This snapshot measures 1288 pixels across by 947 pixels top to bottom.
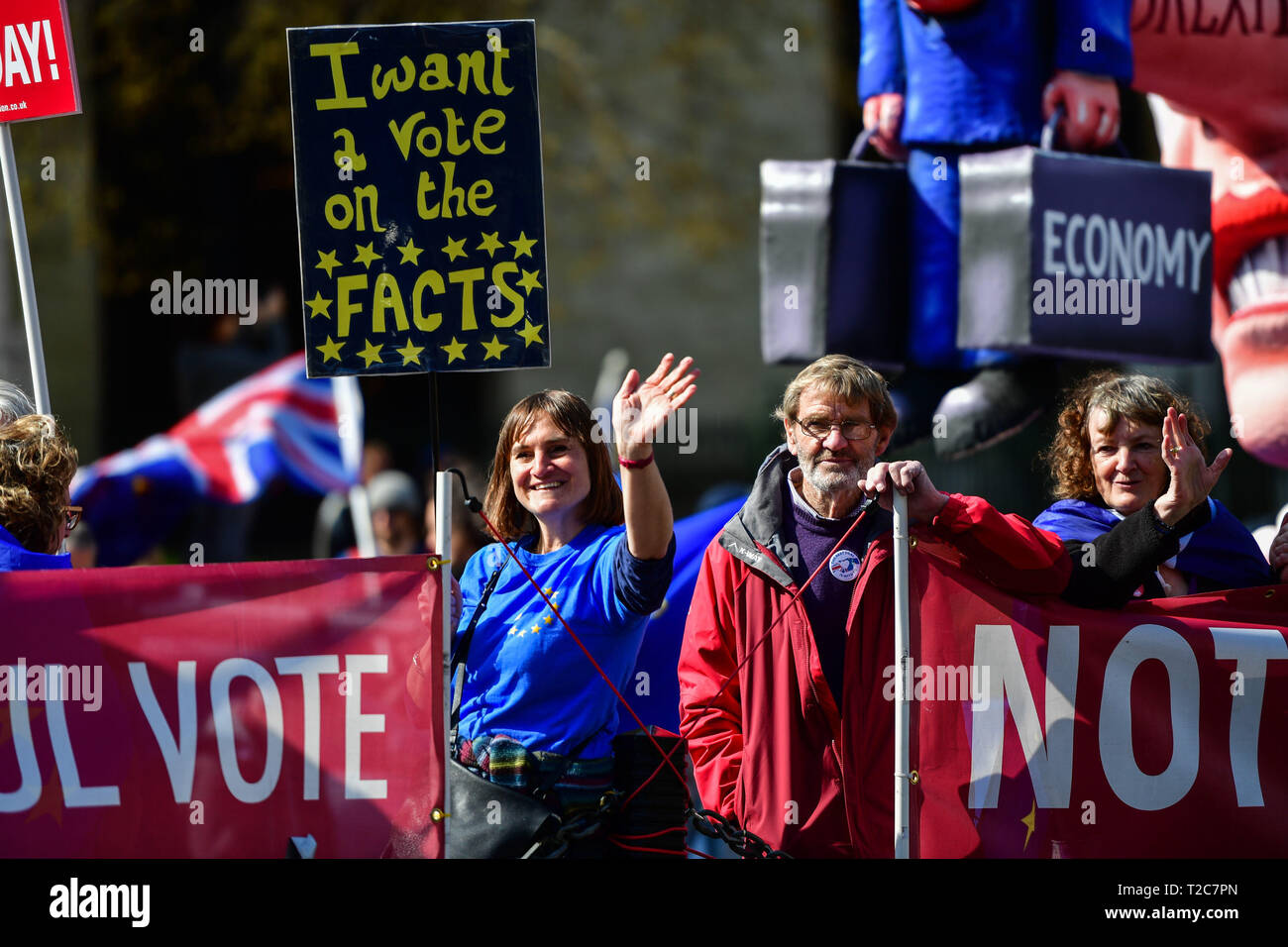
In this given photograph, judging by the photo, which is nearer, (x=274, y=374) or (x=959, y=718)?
(x=959, y=718)

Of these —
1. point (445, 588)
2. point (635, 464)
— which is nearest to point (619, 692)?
point (445, 588)

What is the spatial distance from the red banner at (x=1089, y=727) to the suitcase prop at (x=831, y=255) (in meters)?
2.79

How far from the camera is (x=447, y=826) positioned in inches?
150

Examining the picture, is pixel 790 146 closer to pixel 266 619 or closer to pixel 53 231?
pixel 53 231

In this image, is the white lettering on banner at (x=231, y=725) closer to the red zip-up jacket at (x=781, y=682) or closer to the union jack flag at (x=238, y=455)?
the red zip-up jacket at (x=781, y=682)

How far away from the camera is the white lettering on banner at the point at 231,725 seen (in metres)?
3.79

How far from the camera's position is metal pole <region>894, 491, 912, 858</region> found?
3719mm

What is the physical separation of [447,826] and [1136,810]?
5.42 ft

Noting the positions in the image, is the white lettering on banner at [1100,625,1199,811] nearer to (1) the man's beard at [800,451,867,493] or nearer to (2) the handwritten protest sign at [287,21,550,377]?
(1) the man's beard at [800,451,867,493]

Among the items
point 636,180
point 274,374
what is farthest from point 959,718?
point 636,180

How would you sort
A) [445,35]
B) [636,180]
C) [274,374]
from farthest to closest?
[636,180]
[274,374]
[445,35]

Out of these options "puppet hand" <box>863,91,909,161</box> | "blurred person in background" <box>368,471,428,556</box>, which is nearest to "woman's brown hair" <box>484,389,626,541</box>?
"puppet hand" <box>863,91,909,161</box>

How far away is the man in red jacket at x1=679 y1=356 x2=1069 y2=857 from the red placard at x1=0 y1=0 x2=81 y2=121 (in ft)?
8.87
